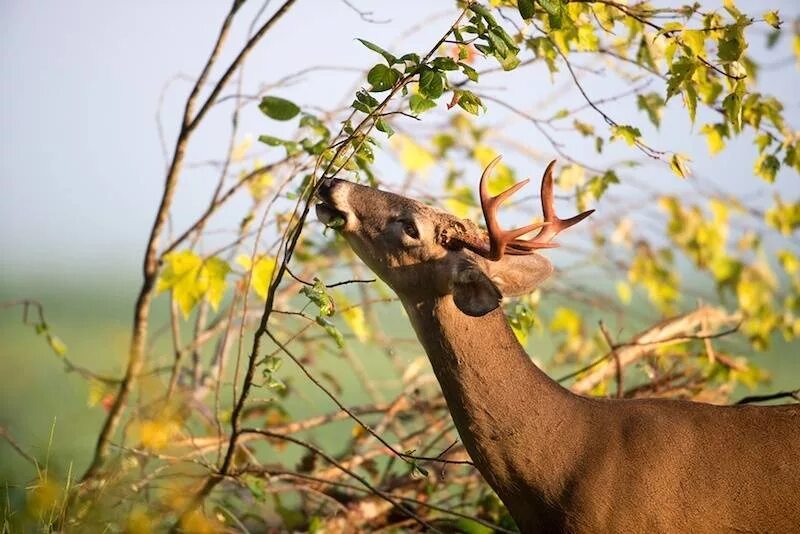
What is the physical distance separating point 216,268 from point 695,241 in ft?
11.8

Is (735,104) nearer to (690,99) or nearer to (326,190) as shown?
(690,99)

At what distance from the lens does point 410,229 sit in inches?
145

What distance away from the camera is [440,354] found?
361 centimetres

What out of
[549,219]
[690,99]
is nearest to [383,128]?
[549,219]

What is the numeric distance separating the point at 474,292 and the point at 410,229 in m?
0.43

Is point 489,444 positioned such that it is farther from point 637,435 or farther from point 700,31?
point 700,31

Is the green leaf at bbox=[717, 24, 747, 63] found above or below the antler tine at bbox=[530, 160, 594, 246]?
above

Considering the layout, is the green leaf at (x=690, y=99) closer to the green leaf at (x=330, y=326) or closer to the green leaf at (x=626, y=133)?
the green leaf at (x=626, y=133)

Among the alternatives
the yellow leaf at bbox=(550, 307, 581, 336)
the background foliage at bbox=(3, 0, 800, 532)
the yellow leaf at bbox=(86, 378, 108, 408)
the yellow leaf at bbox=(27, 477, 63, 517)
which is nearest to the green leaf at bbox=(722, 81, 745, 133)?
the background foliage at bbox=(3, 0, 800, 532)

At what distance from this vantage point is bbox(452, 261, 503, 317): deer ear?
3.29 meters

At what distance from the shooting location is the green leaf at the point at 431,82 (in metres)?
3.03

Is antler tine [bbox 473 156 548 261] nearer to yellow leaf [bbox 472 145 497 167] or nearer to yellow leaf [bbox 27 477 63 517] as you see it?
yellow leaf [bbox 27 477 63 517]

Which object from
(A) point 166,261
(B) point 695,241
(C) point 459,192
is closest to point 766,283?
(B) point 695,241

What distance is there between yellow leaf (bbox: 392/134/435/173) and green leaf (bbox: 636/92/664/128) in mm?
1730
